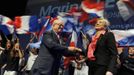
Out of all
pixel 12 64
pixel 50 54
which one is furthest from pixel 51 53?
pixel 12 64

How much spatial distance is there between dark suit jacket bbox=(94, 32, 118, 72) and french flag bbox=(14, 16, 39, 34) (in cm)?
704

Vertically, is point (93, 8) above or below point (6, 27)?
above

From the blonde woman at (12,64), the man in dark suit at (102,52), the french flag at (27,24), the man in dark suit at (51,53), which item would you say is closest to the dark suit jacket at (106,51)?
the man in dark suit at (102,52)

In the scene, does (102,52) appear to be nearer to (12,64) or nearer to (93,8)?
(93,8)

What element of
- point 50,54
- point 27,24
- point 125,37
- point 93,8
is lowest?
point 27,24

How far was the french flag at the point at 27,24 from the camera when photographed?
13545 mm

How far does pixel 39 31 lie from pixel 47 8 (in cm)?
284

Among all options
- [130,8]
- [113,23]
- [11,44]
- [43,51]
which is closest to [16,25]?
[11,44]

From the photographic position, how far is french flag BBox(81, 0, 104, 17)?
1040 centimetres

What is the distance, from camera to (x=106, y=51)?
6.52m

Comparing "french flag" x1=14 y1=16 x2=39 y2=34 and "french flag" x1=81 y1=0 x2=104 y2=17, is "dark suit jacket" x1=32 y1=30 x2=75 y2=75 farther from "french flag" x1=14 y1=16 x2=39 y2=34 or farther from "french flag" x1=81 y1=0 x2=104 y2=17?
"french flag" x1=14 y1=16 x2=39 y2=34

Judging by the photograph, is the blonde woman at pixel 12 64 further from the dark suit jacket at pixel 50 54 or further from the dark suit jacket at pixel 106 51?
the dark suit jacket at pixel 106 51

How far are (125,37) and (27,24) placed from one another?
382 cm

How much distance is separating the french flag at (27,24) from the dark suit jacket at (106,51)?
23.1 feet
